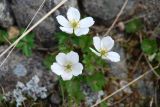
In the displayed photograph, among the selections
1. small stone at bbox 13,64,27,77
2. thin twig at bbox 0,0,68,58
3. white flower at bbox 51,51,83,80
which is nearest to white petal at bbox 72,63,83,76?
white flower at bbox 51,51,83,80

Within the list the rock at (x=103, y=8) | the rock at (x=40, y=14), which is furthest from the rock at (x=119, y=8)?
the rock at (x=40, y=14)

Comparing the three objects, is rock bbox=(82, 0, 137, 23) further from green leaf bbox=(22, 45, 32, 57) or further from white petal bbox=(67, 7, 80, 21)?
green leaf bbox=(22, 45, 32, 57)

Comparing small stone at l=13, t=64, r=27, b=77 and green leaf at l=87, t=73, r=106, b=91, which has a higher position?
small stone at l=13, t=64, r=27, b=77

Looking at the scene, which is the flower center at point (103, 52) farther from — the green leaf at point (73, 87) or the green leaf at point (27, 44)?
the green leaf at point (27, 44)

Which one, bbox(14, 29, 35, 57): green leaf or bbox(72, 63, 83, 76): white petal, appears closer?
bbox(72, 63, 83, 76): white petal

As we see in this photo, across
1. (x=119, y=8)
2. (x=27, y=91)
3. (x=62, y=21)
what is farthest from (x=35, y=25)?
(x=119, y=8)
